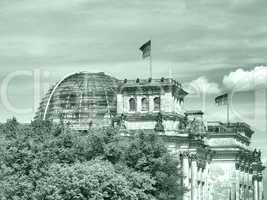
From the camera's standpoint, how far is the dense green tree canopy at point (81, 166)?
96.7 m

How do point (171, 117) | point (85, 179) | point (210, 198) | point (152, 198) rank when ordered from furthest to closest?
point (210, 198) < point (171, 117) < point (152, 198) < point (85, 179)

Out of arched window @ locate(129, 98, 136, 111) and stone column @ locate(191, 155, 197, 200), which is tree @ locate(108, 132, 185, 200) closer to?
arched window @ locate(129, 98, 136, 111)

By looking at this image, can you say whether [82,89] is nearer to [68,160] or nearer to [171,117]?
[171,117]

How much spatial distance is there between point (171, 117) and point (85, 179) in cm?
5686

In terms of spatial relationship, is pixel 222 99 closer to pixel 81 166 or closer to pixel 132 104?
pixel 132 104

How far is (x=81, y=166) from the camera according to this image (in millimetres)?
98812

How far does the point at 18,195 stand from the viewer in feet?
332

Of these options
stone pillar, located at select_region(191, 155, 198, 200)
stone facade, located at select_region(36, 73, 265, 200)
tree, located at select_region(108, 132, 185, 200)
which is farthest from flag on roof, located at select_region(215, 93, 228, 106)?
tree, located at select_region(108, 132, 185, 200)

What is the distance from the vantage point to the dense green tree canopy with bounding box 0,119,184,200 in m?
96.7

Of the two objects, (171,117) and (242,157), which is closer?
(171,117)

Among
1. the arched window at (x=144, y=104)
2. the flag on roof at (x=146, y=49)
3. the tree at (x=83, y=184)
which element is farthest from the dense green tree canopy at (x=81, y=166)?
the arched window at (x=144, y=104)

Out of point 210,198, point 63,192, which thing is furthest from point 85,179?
point 210,198

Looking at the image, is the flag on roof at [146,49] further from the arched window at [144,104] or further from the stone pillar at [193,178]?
the stone pillar at [193,178]

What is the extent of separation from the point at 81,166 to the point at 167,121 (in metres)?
53.5
